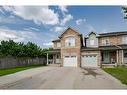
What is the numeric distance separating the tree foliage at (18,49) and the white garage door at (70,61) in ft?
36.6

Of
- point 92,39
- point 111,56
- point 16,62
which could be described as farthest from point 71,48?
point 16,62

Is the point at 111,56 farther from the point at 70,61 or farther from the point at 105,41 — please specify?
the point at 70,61

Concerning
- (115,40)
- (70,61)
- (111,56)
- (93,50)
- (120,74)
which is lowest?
(120,74)

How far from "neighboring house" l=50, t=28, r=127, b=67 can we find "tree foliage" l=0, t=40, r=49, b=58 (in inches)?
356

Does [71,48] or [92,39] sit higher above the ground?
[92,39]

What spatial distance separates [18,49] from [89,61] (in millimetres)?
16119

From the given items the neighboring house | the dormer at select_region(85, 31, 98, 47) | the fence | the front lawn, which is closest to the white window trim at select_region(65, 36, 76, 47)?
the neighboring house

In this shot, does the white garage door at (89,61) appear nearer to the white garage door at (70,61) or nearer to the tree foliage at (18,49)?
the white garage door at (70,61)

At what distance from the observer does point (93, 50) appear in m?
35.2

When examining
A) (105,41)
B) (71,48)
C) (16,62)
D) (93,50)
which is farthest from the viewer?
(105,41)

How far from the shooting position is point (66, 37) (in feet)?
125
